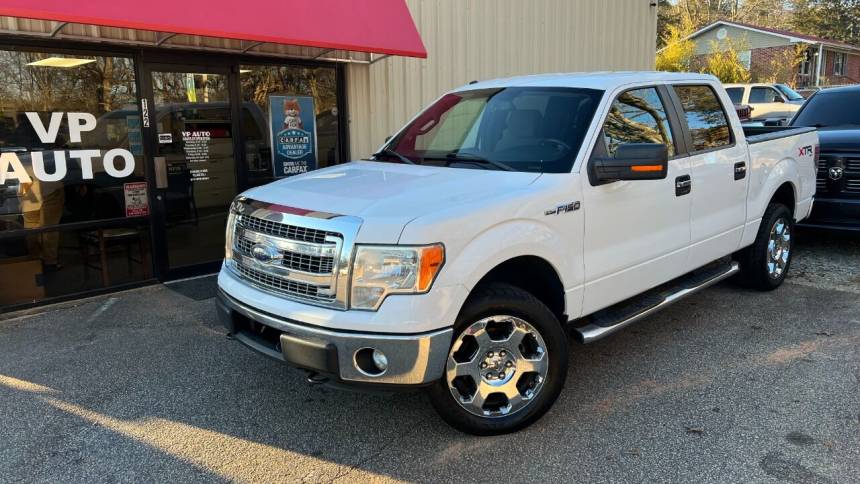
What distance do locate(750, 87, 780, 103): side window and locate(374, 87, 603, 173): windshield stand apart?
62.5ft

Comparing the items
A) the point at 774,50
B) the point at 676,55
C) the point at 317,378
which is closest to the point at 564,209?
the point at 317,378

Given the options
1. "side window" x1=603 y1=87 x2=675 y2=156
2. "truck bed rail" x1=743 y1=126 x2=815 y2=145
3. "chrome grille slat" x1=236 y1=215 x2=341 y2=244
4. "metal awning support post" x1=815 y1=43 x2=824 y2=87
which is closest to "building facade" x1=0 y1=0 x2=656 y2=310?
"chrome grille slat" x1=236 y1=215 x2=341 y2=244

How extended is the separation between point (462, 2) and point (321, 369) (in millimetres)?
7419

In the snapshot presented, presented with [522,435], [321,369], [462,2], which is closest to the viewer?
[321,369]

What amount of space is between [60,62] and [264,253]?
398cm

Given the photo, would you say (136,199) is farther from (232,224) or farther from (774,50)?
(774,50)

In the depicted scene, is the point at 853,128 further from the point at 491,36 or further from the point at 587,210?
the point at 587,210

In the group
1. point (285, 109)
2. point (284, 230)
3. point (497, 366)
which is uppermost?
point (285, 109)

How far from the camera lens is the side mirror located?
11.9 ft

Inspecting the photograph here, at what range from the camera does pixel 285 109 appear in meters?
7.66

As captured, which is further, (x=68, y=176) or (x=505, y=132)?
(x=68, y=176)

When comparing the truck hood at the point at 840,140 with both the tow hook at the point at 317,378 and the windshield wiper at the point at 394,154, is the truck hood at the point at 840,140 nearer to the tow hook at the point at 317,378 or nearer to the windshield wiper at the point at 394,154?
the windshield wiper at the point at 394,154

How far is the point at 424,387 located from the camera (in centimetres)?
315

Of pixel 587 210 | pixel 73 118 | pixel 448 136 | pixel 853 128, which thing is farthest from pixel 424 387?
pixel 853 128
